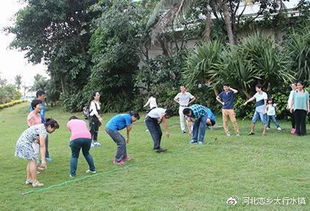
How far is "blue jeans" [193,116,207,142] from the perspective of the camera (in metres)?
10.1

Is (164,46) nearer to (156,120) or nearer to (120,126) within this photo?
(156,120)

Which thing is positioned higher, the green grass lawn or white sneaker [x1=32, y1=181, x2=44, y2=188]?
white sneaker [x1=32, y1=181, x2=44, y2=188]

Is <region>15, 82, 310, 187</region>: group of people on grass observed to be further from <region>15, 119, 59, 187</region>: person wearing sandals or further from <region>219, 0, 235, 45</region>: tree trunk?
<region>219, 0, 235, 45</region>: tree trunk

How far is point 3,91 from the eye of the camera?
45.8 metres

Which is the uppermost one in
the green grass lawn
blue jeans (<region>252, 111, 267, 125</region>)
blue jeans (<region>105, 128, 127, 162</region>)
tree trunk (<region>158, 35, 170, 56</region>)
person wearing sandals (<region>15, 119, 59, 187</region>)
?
tree trunk (<region>158, 35, 170, 56</region>)

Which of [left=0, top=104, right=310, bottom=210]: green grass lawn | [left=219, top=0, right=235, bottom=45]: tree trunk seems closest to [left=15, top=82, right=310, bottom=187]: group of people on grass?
[left=0, top=104, right=310, bottom=210]: green grass lawn

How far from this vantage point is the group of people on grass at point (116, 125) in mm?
6625

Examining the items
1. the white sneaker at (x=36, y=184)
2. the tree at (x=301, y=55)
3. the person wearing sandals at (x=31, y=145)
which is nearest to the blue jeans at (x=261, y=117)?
the tree at (x=301, y=55)

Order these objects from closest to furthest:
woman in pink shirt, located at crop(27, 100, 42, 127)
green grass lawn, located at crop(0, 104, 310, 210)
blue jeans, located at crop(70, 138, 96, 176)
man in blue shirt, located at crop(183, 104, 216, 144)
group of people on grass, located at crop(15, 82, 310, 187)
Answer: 1. green grass lawn, located at crop(0, 104, 310, 210)
2. group of people on grass, located at crop(15, 82, 310, 187)
3. blue jeans, located at crop(70, 138, 96, 176)
4. woman in pink shirt, located at crop(27, 100, 42, 127)
5. man in blue shirt, located at crop(183, 104, 216, 144)

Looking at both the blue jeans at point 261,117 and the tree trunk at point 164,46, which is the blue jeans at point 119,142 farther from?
the tree trunk at point 164,46

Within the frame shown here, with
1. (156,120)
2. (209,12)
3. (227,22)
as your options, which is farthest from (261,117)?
(209,12)

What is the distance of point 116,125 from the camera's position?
323 inches

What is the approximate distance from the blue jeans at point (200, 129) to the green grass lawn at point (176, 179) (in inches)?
12.9

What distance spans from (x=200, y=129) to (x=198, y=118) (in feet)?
1.17
